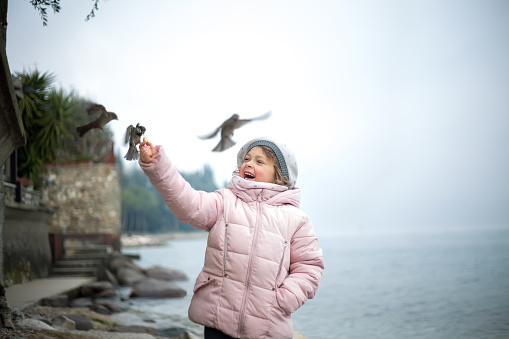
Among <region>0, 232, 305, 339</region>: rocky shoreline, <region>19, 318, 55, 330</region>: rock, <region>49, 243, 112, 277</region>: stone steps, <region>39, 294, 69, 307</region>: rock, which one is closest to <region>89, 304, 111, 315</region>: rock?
<region>0, 232, 305, 339</region>: rocky shoreline

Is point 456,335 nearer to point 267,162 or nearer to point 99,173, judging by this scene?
point 267,162

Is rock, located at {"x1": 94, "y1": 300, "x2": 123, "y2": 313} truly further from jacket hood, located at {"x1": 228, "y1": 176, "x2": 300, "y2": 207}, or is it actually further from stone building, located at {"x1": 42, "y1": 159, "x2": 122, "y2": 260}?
stone building, located at {"x1": 42, "y1": 159, "x2": 122, "y2": 260}

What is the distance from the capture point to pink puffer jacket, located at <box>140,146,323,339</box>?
6.66 feet

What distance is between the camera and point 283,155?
2311mm

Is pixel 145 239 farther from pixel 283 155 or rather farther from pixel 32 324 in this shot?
pixel 283 155

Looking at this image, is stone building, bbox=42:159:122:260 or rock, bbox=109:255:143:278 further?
stone building, bbox=42:159:122:260

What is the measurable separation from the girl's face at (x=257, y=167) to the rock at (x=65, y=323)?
352 cm

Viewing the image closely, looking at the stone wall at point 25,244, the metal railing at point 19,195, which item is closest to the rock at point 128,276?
the stone wall at point 25,244

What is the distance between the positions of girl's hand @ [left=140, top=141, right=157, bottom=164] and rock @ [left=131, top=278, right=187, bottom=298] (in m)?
8.68

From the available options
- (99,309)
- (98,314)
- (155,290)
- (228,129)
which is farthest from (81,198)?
(228,129)

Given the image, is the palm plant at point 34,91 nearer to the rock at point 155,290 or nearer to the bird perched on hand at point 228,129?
the rock at point 155,290

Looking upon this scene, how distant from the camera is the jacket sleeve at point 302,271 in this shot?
6.80 ft

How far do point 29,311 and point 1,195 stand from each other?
207 cm

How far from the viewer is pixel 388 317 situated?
11.0 metres
